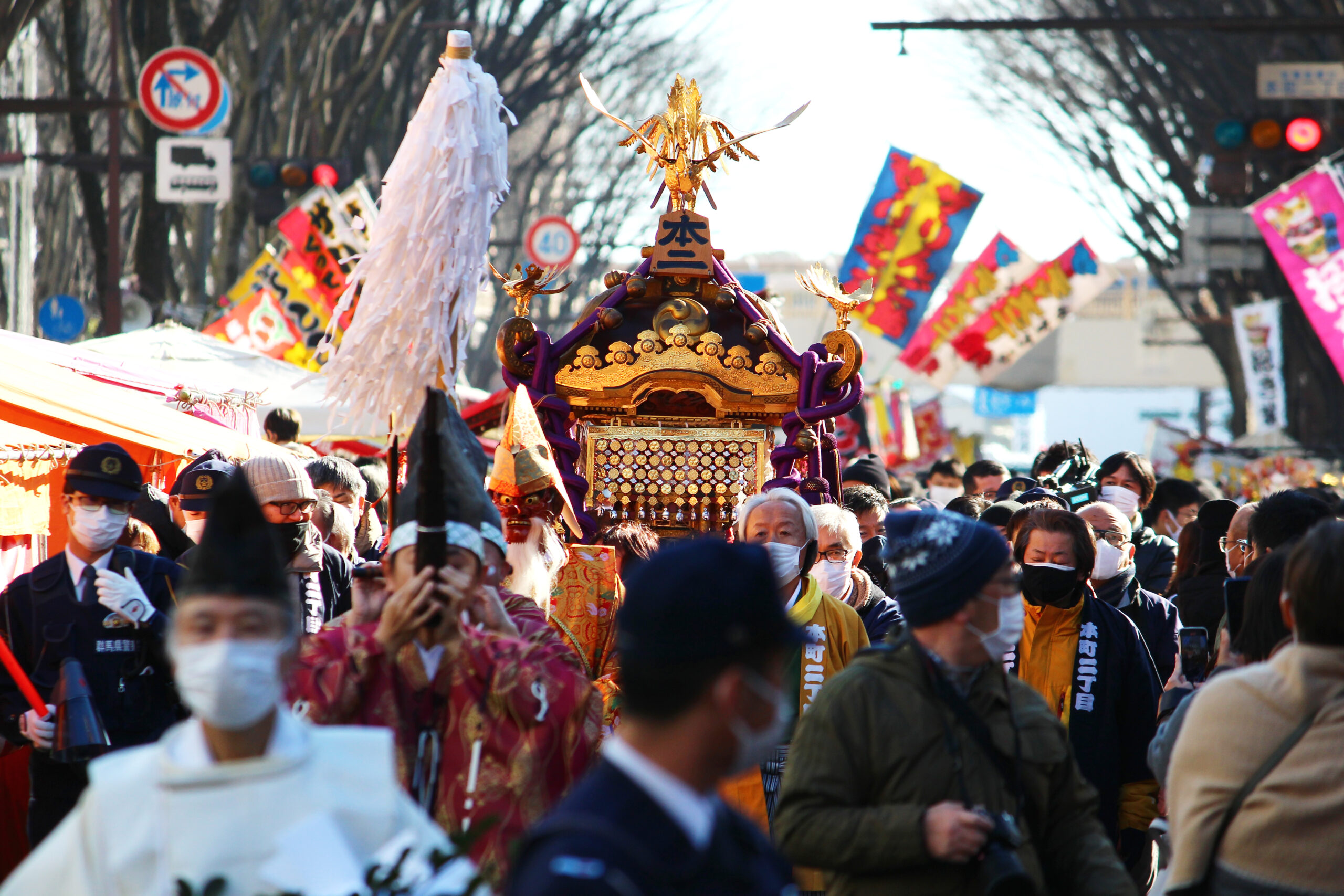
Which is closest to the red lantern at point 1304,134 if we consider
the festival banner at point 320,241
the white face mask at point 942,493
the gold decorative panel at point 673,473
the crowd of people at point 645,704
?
the white face mask at point 942,493

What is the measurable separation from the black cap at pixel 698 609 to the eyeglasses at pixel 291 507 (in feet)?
12.5

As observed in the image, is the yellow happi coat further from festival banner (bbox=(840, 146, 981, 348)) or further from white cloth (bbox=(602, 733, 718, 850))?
festival banner (bbox=(840, 146, 981, 348))

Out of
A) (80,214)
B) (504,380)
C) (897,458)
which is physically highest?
(80,214)

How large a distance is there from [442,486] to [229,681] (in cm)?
104

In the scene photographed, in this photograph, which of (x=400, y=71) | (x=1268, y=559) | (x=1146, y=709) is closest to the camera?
(x=1268, y=559)

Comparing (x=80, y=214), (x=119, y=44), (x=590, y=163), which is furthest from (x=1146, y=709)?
(x=80, y=214)

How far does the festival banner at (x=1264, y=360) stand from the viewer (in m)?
21.5

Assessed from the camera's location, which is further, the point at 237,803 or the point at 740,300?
the point at 740,300

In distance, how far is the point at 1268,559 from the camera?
3.78 m

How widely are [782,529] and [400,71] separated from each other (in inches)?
726

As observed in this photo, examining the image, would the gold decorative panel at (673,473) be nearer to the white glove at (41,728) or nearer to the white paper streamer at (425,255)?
the white paper streamer at (425,255)

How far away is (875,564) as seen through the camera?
7766 mm

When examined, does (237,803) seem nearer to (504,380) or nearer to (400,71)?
(504,380)

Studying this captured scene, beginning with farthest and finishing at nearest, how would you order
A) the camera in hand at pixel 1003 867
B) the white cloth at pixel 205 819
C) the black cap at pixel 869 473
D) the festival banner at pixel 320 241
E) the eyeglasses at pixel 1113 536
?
the festival banner at pixel 320 241
the black cap at pixel 869 473
the eyeglasses at pixel 1113 536
the camera in hand at pixel 1003 867
the white cloth at pixel 205 819
